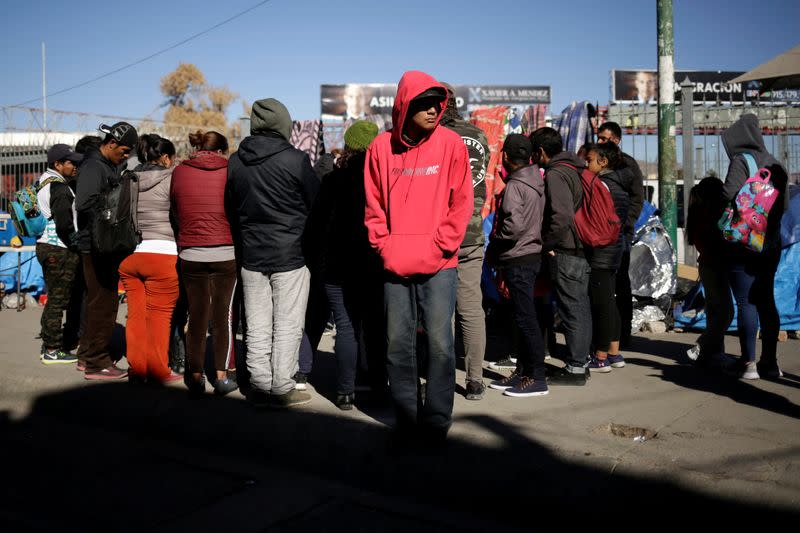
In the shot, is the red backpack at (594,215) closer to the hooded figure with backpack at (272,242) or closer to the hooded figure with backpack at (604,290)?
the hooded figure with backpack at (604,290)

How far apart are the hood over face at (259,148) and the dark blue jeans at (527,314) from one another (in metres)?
1.80

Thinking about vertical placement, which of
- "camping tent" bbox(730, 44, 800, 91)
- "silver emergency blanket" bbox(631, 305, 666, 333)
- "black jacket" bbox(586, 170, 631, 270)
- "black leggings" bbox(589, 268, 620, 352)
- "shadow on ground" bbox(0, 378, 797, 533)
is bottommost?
"shadow on ground" bbox(0, 378, 797, 533)

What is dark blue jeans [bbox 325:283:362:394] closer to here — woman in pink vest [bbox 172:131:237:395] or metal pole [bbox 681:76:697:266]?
woman in pink vest [bbox 172:131:237:395]

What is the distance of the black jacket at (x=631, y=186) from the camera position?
6.50m

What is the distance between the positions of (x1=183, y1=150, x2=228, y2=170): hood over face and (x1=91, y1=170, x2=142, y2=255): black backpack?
2.08 feet

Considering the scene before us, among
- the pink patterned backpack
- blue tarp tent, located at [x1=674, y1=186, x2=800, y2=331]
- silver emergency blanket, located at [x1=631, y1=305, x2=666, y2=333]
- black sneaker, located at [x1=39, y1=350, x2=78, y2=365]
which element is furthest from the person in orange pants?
blue tarp tent, located at [x1=674, y1=186, x2=800, y2=331]

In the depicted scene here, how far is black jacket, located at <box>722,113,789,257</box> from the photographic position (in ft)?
16.5

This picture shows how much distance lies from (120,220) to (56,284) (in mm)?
1708

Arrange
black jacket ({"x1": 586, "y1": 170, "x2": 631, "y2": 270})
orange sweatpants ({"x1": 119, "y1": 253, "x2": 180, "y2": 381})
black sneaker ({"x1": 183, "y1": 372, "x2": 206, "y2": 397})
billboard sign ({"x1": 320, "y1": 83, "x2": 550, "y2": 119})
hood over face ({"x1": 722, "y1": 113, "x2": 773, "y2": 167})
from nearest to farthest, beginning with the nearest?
hood over face ({"x1": 722, "y1": 113, "x2": 773, "y2": 167}) < black sneaker ({"x1": 183, "y1": 372, "x2": 206, "y2": 397}) < orange sweatpants ({"x1": 119, "y1": 253, "x2": 180, "y2": 381}) < black jacket ({"x1": 586, "y1": 170, "x2": 631, "y2": 270}) < billboard sign ({"x1": 320, "y1": 83, "x2": 550, "y2": 119})

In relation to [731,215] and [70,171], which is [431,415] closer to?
[731,215]

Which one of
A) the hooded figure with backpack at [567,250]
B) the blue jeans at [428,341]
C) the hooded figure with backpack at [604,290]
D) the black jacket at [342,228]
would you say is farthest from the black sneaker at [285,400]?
the hooded figure with backpack at [604,290]

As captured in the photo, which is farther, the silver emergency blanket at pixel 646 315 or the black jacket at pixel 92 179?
the silver emergency blanket at pixel 646 315

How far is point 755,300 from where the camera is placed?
5.35 metres

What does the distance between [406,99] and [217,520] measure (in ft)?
7.59
